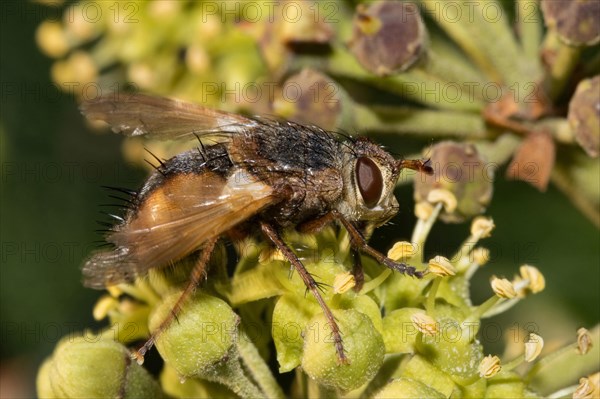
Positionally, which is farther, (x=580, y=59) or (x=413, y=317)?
(x=580, y=59)

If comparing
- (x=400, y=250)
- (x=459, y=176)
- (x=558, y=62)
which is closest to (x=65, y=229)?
(x=459, y=176)

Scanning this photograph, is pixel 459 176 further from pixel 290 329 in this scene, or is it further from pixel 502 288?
pixel 290 329

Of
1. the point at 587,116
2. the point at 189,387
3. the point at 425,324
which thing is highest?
the point at 587,116

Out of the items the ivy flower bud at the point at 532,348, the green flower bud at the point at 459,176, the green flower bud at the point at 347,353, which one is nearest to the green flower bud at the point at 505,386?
the ivy flower bud at the point at 532,348

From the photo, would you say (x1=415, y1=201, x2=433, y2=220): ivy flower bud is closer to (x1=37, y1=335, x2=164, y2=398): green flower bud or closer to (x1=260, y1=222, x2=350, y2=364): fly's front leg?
(x1=260, y1=222, x2=350, y2=364): fly's front leg

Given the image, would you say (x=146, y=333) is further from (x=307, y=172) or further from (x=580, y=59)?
(x=580, y=59)

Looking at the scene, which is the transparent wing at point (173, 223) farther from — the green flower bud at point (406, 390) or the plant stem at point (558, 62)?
the plant stem at point (558, 62)

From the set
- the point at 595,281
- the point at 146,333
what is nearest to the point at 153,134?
the point at 146,333
